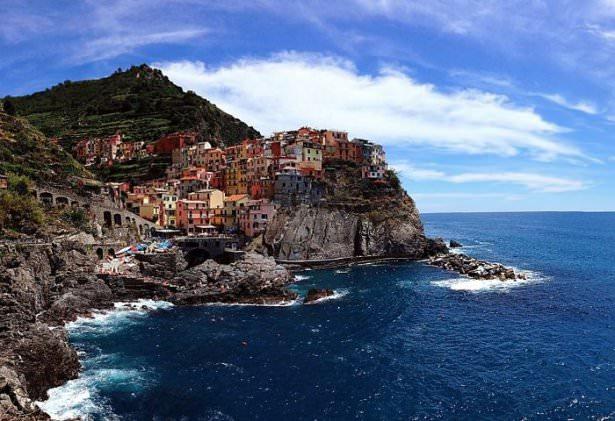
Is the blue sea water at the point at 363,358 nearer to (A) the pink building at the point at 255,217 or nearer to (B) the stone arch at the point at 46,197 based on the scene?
(A) the pink building at the point at 255,217

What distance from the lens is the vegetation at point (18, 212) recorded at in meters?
67.8

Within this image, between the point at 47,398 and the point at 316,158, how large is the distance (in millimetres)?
91782

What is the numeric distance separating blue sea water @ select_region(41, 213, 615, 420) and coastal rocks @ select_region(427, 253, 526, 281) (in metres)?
8.66

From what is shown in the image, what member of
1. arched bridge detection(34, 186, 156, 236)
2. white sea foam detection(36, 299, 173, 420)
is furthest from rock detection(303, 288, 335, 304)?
arched bridge detection(34, 186, 156, 236)

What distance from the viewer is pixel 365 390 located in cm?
3962

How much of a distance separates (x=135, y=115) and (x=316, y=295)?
12885 centimetres

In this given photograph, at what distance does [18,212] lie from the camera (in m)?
69.9

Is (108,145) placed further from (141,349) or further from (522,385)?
(522,385)

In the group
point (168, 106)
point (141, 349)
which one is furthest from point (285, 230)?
point (168, 106)

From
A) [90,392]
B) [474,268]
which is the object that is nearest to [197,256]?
[90,392]

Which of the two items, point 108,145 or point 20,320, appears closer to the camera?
point 20,320

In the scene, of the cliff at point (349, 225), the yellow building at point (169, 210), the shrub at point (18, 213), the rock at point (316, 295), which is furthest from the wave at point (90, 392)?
the yellow building at point (169, 210)

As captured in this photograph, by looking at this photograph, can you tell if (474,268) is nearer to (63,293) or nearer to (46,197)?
(63,293)

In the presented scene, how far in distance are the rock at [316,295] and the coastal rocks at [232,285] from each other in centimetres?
234
